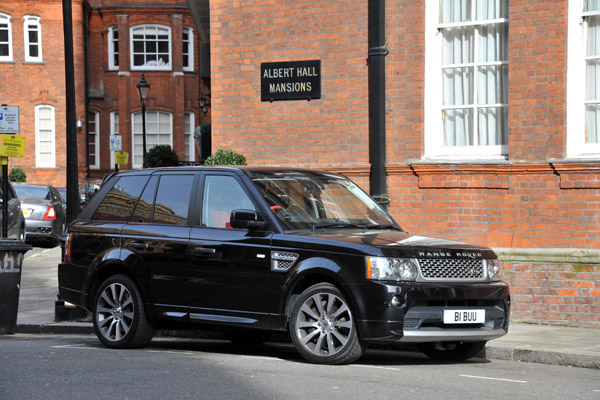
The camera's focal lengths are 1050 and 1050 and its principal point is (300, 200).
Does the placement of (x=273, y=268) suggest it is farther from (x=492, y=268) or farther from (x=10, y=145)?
(x=10, y=145)

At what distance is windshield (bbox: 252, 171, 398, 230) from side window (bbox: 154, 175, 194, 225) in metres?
0.75

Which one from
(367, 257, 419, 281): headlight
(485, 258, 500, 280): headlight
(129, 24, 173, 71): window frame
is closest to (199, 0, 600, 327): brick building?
(485, 258, 500, 280): headlight

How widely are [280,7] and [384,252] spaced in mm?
6841

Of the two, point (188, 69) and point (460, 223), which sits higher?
point (188, 69)

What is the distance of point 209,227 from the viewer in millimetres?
9297

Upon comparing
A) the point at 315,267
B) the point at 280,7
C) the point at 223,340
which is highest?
the point at 280,7

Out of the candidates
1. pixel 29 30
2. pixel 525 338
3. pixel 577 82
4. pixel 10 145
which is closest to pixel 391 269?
pixel 525 338

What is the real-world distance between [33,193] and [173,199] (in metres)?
16.3

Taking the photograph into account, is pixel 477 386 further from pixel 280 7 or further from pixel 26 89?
pixel 26 89

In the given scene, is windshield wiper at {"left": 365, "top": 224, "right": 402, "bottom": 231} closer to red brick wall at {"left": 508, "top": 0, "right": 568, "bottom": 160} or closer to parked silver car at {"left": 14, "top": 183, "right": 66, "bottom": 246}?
red brick wall at {"left": 508, "top": 0, "right": 568, "bottom": 160}

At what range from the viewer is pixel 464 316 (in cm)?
833

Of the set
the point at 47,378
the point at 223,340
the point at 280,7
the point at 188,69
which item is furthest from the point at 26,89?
the point at 47,378

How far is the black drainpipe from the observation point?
13.2 meters

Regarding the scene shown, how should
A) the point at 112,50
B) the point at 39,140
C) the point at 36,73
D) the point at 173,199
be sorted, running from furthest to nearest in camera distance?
the point at 112,50 < the point at 39,140 < the point at 36,73 < the point at 173,199
